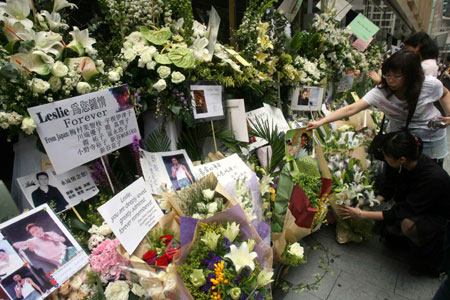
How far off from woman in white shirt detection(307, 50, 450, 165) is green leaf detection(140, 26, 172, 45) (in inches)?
52.8

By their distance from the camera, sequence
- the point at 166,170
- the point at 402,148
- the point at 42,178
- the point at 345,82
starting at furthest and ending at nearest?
the point at 345,82 < the point at 402,148 < the point at 166,170 < the point at 42,178

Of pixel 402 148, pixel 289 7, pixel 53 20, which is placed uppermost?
pixel 289 7

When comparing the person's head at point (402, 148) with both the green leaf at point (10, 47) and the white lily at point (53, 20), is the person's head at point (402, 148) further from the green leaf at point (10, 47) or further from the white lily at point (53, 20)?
the green leaf at point (10, 47)

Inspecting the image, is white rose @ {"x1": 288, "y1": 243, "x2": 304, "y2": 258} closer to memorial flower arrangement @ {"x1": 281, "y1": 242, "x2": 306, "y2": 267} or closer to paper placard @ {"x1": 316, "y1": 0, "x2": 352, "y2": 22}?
memorial flower arrangement @ {"x1": 281, "y1": 242, "x2": 306, "y2": 267}

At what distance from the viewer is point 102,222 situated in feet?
4.81

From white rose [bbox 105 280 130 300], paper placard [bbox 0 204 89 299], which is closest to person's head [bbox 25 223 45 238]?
paper placard [bbox 0 204 89 299]

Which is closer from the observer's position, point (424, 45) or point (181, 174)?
point (181, 174)

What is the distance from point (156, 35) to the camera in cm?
168

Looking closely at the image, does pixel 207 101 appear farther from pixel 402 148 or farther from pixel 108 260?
pixel 402 148

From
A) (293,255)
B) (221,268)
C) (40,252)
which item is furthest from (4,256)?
(293,255)

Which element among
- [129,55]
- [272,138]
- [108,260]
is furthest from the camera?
[272,138]

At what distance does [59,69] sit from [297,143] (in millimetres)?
1704

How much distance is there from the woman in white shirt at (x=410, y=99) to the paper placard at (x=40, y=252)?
1.90 meters

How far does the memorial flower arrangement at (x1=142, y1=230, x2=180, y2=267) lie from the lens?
4.08 feet
